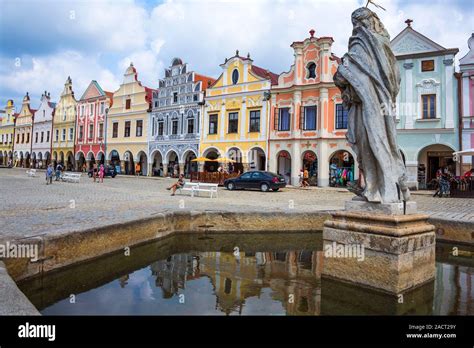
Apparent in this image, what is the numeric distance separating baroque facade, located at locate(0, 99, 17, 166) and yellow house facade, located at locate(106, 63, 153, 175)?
27807mm

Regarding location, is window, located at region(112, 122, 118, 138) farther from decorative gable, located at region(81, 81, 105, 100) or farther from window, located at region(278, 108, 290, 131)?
window, located at region(278, 108, 290, 131)

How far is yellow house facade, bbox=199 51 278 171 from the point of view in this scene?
29609 mm

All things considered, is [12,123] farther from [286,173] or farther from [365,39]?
[365,39]

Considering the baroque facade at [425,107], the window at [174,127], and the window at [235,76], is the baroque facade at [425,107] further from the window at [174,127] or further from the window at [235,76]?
the window at [174,127]

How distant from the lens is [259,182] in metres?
22.2

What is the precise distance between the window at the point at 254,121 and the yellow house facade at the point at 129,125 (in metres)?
13.1

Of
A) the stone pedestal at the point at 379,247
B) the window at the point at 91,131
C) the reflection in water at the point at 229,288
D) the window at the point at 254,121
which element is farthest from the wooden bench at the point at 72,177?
the stone pedestal at the point at 379,247

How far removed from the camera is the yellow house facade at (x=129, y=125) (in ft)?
126

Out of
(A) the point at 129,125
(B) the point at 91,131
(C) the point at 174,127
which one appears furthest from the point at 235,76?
(B) the point at 91,131

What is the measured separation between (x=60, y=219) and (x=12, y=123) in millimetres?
61785

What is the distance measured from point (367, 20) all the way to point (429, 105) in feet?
72.4

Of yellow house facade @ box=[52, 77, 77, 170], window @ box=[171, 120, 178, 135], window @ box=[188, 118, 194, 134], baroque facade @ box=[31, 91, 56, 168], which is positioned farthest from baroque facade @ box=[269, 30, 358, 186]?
baroque facade @ box=[31, 91, 56, 168]

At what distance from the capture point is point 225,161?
96.1 ft

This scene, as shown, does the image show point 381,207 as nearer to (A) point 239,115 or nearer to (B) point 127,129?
(A) point 239,115
